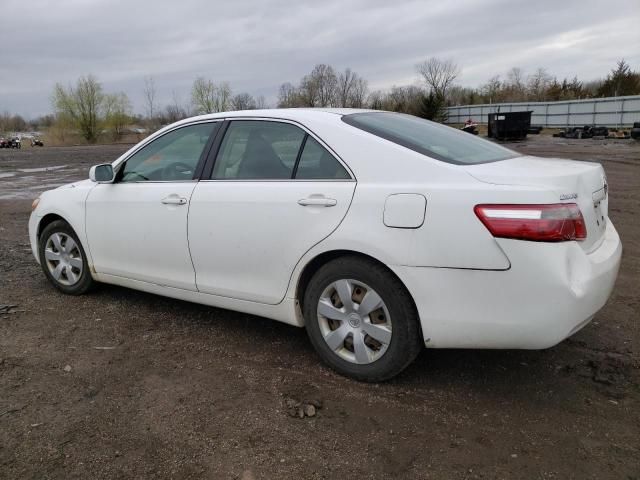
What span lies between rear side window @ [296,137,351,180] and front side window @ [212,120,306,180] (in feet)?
0.25

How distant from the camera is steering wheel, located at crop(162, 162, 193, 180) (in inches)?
154

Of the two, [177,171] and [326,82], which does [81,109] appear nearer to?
[326,82]

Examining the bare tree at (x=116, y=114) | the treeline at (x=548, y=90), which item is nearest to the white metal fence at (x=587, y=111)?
the treeline at (x=548, y=90)

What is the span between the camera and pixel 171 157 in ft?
13.5

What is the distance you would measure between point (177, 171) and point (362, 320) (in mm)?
1882

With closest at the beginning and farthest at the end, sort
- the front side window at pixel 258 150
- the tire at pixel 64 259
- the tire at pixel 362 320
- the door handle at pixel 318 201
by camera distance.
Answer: the tire at pixel 362 320 < the door handle at pixel 318 201 < the front side window at pixel 258 150 < the tire at pixel 64 259

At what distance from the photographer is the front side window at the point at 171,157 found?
3916 mm

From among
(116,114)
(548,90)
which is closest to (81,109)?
(116,114)

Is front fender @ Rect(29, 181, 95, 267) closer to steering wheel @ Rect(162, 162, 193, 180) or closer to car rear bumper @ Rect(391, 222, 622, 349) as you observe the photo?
steering wheel @ Rect(162, 162, 193, 180)

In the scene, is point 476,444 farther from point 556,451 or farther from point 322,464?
point 322,464

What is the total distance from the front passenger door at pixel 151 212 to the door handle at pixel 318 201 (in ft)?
3.24

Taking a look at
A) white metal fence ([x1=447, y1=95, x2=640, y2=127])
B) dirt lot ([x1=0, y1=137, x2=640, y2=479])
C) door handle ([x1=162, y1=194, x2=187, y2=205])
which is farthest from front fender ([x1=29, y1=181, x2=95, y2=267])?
white metal fence ([x1=447, y1=95, x2=640, y2=127])

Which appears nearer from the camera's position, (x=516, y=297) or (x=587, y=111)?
(x=516, y=297)

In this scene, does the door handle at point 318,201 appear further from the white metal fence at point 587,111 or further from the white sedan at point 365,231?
the white metal fence at point 587,111
